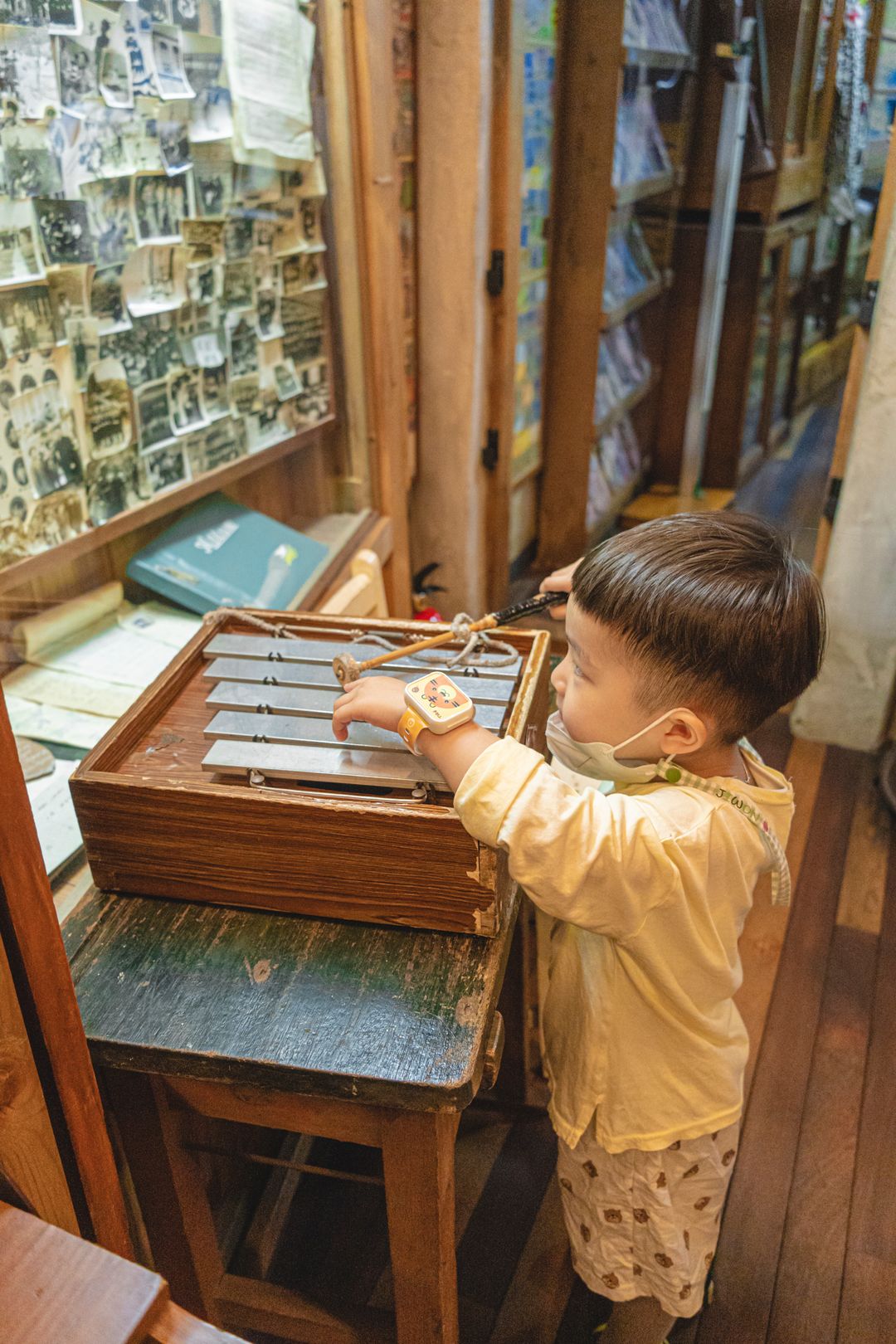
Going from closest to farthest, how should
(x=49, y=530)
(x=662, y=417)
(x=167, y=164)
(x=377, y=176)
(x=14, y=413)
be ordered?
1. (x=14, y=413)
2. (x=49, y=530)
3. (x=167, y=164)
4. (x=377, y=176)
5. (x=662, y=417)

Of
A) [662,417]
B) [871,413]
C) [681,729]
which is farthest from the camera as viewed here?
[662,417]

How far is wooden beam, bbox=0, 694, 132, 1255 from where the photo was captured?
2.45 feet

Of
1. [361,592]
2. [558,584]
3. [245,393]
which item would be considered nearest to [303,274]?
[245,393]

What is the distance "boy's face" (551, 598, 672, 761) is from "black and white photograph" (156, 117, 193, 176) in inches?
47.0

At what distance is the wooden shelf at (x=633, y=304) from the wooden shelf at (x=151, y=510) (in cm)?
149

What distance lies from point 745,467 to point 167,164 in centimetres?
329

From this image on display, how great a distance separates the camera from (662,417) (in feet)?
14.4

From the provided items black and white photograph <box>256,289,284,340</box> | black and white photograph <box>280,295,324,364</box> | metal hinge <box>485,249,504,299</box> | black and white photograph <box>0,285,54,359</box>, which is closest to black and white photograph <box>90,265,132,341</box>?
black and white photograph <box>0,285,54,359</box>

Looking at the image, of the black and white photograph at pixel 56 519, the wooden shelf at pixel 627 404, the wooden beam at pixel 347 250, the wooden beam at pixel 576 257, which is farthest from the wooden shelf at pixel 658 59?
the black and white photograph at pixel 56 519

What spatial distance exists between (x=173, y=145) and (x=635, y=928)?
4.99 feet

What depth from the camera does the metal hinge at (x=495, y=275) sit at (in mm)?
2789

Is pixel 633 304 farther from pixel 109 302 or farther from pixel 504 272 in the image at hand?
pixel 109 302

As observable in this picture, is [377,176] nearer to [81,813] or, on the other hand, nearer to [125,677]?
[125,677]

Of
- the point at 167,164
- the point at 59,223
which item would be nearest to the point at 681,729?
the point at 59,223
